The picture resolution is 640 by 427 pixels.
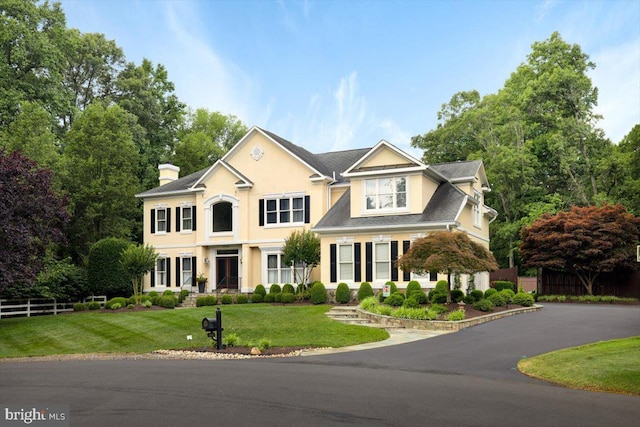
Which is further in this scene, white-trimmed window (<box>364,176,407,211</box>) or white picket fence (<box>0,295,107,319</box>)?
white picket fence (<box>0,295,107,319</box>)

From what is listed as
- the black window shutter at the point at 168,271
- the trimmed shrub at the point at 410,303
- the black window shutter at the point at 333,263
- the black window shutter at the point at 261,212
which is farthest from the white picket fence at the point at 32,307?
the trimmed shrub at the point at 410,303

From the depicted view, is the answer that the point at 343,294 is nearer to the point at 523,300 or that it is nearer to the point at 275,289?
the point at 275,289

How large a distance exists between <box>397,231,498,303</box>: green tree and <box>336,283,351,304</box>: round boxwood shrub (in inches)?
203

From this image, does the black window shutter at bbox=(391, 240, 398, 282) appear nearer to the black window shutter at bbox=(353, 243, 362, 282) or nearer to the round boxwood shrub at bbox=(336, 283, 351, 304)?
the black window shutter at bbox=(353, 243, 362, 282)

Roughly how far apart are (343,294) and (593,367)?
16.6 meters

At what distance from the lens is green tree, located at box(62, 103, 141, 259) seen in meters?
40.8

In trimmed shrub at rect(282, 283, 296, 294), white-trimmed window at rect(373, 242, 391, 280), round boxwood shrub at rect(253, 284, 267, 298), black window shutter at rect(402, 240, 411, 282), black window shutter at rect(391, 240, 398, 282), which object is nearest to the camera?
black window shutter at rect(402, 240, 411, 282)

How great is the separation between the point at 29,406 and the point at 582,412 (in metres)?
8.37

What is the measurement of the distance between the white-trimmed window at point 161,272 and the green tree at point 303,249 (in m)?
10.0

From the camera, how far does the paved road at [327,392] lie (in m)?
8.62

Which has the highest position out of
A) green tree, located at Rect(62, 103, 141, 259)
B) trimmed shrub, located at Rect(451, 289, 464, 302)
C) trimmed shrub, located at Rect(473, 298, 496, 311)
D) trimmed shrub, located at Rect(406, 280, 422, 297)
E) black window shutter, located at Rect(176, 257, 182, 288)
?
green tree, located at Rect(62, 103, 141, 259)

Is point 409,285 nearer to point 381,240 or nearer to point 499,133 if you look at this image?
point 381,240

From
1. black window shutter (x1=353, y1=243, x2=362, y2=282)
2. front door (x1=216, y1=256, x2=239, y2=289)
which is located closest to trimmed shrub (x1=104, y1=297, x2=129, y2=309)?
front door (x1=216, y1=256, x2=239, y2=289)

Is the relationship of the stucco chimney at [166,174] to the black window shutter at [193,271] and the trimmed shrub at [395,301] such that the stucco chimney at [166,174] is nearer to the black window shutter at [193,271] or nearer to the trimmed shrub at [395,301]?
the black window shutter at [193,271]
